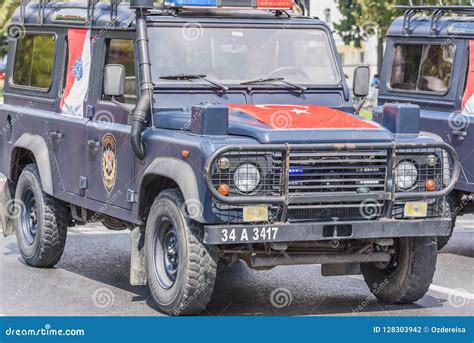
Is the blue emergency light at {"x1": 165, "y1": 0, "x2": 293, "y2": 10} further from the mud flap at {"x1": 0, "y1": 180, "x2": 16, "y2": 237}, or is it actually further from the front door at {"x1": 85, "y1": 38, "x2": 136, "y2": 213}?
the mud flap at {"x1": 0, "y1": 180, "x2": 16, "y2": 237}

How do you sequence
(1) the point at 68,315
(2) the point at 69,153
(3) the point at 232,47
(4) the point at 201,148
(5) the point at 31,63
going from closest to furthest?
(4) the point at 201,148, (1) the point at 68,315, (3) the point at 232,47, (2) the point at 69,153, (5) the point at 31,63

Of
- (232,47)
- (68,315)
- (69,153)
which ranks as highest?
(232,47)

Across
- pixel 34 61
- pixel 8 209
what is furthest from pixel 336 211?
pixel 34 61

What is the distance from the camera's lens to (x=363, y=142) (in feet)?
30.1

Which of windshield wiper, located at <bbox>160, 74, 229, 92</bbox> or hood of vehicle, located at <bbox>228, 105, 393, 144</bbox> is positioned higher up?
windshield wiper, located at <bbox>160, 74, 229, 92</bbox>

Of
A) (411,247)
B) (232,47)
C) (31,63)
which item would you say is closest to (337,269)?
(411,247)

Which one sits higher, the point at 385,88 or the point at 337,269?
the point at 385,88

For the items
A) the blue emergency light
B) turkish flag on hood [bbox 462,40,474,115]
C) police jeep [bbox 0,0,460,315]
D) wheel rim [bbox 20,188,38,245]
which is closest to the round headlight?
police jeep [bbox 0,0,460,315]

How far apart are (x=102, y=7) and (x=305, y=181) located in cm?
324

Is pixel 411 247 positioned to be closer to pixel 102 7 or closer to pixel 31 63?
pixel 102 7

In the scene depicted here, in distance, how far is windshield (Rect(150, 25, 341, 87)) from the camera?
10.3 meters

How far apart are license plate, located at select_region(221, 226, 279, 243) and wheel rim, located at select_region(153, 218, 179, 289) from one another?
68 centimetres

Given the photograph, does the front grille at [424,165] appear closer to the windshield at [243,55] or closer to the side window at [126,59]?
the windshield at [243,55]

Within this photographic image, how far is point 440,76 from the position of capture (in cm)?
1374
